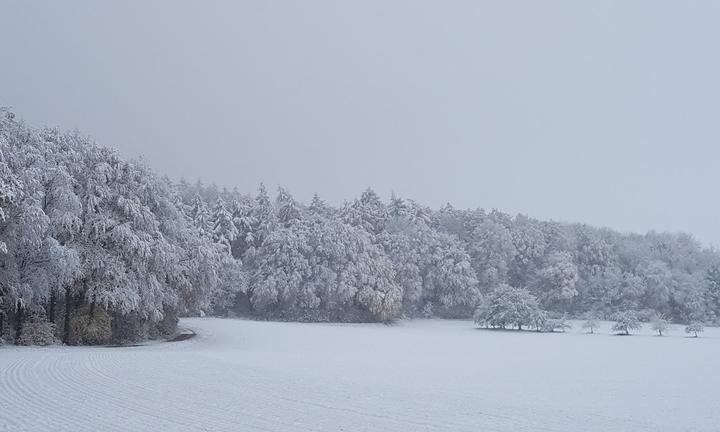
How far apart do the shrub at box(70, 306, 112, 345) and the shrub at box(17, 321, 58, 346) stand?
4.14 ft

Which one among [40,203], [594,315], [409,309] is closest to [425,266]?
[409,309]

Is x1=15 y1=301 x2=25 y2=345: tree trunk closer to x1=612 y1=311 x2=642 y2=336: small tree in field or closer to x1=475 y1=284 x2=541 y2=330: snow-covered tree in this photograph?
x1=475 y1=284 x2=541 y2=330: snow-covered tree

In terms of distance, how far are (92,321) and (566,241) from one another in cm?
5482

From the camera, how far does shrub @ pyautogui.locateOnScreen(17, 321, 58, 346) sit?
985 inches

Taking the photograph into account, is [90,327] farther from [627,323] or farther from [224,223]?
[627,323]

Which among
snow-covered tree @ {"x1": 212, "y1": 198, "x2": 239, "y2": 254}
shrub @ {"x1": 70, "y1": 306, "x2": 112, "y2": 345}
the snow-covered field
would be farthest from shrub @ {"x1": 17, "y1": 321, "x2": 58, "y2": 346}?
snow-covered tree @ {"x1": 212, "y1": 198, "x2": 239, "y2": 254}

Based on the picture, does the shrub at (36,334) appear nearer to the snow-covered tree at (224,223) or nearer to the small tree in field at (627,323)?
the snow-covered tree at (224,223)

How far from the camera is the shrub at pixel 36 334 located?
82.1 feet

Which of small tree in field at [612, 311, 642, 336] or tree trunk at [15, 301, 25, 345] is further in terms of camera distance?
small tree in field at [612, 311, 642, 336]

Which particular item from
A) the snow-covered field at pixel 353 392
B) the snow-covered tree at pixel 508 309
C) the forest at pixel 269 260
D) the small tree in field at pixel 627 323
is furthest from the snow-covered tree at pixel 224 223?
the small tree in field at pixel 627 323

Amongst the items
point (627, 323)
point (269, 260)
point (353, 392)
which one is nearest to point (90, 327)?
point (353, 392)

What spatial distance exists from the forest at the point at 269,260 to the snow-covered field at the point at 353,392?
3.96 meters

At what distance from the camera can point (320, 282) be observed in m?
51.7

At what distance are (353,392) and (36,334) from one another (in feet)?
56.7
